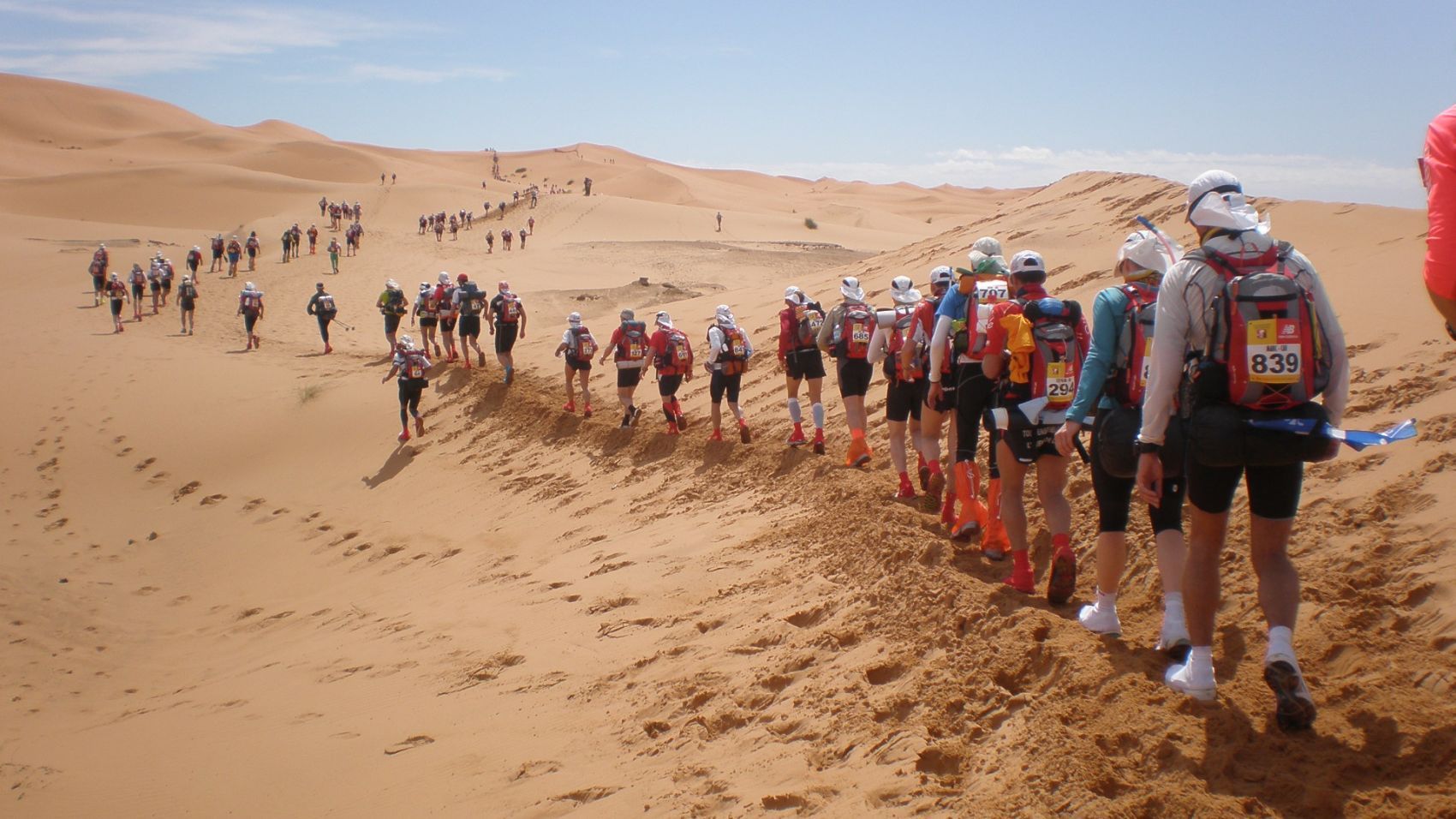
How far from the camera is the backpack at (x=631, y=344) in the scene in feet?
42.1

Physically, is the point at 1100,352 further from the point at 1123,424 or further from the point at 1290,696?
the point at 1290,696

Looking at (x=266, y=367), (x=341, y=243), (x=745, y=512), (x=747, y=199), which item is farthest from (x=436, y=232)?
(x=747, y=199)

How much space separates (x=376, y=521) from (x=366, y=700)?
666cm

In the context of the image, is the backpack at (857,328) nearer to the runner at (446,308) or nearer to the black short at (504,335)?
the black short at (504,335)

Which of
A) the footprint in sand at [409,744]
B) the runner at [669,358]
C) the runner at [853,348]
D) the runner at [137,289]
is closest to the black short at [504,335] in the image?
the runner at [669,358]

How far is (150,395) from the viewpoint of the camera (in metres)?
19.0

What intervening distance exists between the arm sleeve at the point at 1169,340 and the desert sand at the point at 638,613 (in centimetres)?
108

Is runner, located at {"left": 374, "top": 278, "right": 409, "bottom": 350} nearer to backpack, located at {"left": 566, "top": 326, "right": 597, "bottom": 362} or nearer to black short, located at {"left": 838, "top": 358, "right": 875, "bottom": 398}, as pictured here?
backpack, located at {"left": 566, "top": 326, "right": 597, "bottom": 362}

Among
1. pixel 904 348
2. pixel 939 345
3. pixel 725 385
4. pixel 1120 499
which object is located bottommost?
pixel 725 385

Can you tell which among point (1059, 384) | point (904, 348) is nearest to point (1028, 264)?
point (1059, 384)

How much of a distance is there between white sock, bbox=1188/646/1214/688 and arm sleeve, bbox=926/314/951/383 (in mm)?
2856

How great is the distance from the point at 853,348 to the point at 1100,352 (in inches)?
183

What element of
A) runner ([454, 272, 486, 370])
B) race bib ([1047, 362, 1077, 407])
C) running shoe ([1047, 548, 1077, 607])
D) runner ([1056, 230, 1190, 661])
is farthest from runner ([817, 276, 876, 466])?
runner ([454, 272, 486, 370])

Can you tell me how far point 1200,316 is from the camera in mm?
3484
